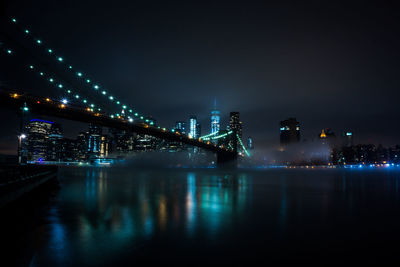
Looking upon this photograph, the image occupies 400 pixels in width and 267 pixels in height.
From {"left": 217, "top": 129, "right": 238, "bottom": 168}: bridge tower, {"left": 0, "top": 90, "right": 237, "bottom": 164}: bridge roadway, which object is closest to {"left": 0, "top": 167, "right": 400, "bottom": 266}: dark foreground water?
{"left": 0, "top": 90, "right": 237, "bottom": 164}: bridge roadway

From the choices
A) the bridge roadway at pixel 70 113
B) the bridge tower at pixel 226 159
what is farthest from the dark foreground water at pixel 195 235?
the bridge tower at pixel 226 159

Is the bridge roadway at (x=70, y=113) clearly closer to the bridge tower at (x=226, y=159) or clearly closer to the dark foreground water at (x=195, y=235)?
the bridge tower at (x=226, y=159)

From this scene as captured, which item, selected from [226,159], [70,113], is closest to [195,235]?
[70,113]

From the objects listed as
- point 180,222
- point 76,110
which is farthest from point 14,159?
point 180,222

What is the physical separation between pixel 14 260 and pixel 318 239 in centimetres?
676

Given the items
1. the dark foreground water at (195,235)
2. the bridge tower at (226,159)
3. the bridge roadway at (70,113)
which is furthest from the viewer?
the bridge tower at (226,159)

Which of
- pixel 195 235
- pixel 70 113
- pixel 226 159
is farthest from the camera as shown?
pixel 226 159

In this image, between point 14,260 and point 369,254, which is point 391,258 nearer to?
point 369,254

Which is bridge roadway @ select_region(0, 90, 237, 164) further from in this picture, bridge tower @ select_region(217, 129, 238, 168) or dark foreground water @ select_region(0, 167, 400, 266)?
dark foreground water @ select_region(0, 167, 400, 266)

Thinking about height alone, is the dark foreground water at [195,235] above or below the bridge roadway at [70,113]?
below

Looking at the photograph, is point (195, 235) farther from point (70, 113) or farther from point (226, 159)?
point (226, 159)

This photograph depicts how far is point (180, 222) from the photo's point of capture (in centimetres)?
1022

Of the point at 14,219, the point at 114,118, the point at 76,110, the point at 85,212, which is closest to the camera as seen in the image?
the point at 14,219

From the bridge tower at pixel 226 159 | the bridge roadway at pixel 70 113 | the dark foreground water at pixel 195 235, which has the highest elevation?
the bridge roadway at pixel 70 113
